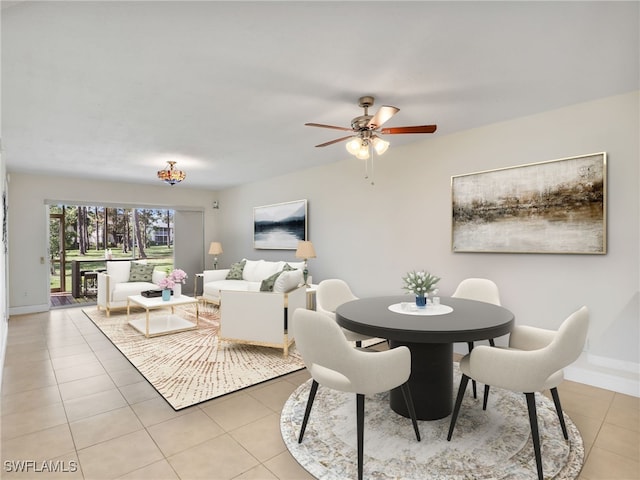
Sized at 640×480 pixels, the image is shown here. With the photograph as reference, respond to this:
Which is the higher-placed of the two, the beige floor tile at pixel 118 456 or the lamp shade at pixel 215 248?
the lamp shade at pixel 215 248

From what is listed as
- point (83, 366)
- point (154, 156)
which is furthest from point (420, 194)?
point (83, 366)

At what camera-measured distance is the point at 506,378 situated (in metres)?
1.91

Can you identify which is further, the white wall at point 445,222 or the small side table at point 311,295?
the small side table at point 311,295

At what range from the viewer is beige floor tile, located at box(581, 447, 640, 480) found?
6.03 feet

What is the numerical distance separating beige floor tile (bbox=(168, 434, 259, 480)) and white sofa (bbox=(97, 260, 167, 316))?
14.4ft

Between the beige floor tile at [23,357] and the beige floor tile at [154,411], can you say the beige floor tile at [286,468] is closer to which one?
the beige floor tile at [154,411]

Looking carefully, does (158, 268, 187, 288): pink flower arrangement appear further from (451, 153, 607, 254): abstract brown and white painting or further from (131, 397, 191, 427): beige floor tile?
(451, 153, 607, 254): abstract brown and white painting

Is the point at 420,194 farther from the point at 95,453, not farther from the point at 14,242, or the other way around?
the point at 14,242

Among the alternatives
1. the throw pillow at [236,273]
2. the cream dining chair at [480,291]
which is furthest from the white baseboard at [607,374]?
the throw pillow at [236,273]

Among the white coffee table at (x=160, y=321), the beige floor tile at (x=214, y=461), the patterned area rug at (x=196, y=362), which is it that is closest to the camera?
the beige floor tile at (x=214, y=461)

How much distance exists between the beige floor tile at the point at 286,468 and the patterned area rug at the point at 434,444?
0.10 ft

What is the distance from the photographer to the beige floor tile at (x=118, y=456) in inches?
73.5

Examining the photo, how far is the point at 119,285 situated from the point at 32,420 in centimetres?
386

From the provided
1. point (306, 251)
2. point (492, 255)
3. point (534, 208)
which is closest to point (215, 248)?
point (306, 251)
